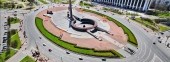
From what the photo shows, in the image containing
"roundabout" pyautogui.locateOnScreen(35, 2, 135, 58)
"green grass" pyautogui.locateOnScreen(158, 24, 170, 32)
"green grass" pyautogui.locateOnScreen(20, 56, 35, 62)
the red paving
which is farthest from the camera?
"green grass" pyautogui.locateOnScreen(158, 24, 170, 32)

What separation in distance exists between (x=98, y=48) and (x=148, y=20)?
238 ft

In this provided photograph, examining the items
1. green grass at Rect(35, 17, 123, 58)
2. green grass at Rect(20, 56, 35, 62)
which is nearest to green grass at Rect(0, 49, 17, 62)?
green grass at Rect(20, 56, 35, 62)

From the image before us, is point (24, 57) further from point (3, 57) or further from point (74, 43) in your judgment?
point (74, 43)

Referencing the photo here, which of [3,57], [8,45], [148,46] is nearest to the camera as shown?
[3,57]

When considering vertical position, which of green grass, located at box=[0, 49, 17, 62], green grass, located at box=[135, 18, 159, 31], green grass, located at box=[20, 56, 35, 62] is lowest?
green grass, located at box=[20, 56, 35, 62]

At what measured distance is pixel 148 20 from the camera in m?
199

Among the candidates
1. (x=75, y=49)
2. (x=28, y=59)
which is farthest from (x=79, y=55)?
(x=28, y=59)

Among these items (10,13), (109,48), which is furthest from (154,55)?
(10,13)

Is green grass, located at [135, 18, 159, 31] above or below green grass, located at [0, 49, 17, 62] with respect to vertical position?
above

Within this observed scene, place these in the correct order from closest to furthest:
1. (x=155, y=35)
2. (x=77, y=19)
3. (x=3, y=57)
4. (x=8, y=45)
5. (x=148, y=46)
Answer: (x=3, y=57)
(x=8, y=45)
(x=148, y=46)
(x=155, y=35)
(x=77, y=19)

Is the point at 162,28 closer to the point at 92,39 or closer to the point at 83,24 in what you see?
the point at 92,39

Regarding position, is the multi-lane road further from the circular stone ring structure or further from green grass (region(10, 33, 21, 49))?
the circular stone ring structure

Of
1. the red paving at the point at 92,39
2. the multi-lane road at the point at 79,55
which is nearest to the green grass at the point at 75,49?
the multi-lane road at the point at 79,55

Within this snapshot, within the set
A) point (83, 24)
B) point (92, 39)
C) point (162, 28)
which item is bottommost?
point (92, 39)
